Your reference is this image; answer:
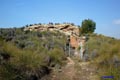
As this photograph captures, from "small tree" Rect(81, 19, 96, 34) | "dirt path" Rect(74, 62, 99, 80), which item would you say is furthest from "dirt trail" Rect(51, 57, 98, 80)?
"small tree" Rect(81, 19, 96, 34)

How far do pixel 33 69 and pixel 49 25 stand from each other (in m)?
20.5

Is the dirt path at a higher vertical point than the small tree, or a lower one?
lower

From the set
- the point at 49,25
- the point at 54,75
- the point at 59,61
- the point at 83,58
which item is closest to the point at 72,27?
the point at 49,25

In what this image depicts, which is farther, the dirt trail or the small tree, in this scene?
the small tree

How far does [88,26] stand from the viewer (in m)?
26.5

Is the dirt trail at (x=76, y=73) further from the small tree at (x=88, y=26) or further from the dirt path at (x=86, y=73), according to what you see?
the small tree at (x=88, y=26)

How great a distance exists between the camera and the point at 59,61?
38.7ft

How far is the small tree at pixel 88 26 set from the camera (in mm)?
26119

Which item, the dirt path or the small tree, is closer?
the dirt path

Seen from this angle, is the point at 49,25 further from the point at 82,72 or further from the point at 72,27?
the point at 82,72

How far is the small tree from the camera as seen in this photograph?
26119 mm

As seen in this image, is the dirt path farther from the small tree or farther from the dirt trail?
the small tree

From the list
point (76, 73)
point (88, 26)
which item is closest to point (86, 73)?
point (76, 73)

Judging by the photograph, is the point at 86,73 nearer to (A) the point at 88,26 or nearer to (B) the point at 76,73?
(B) the point at 76,73
